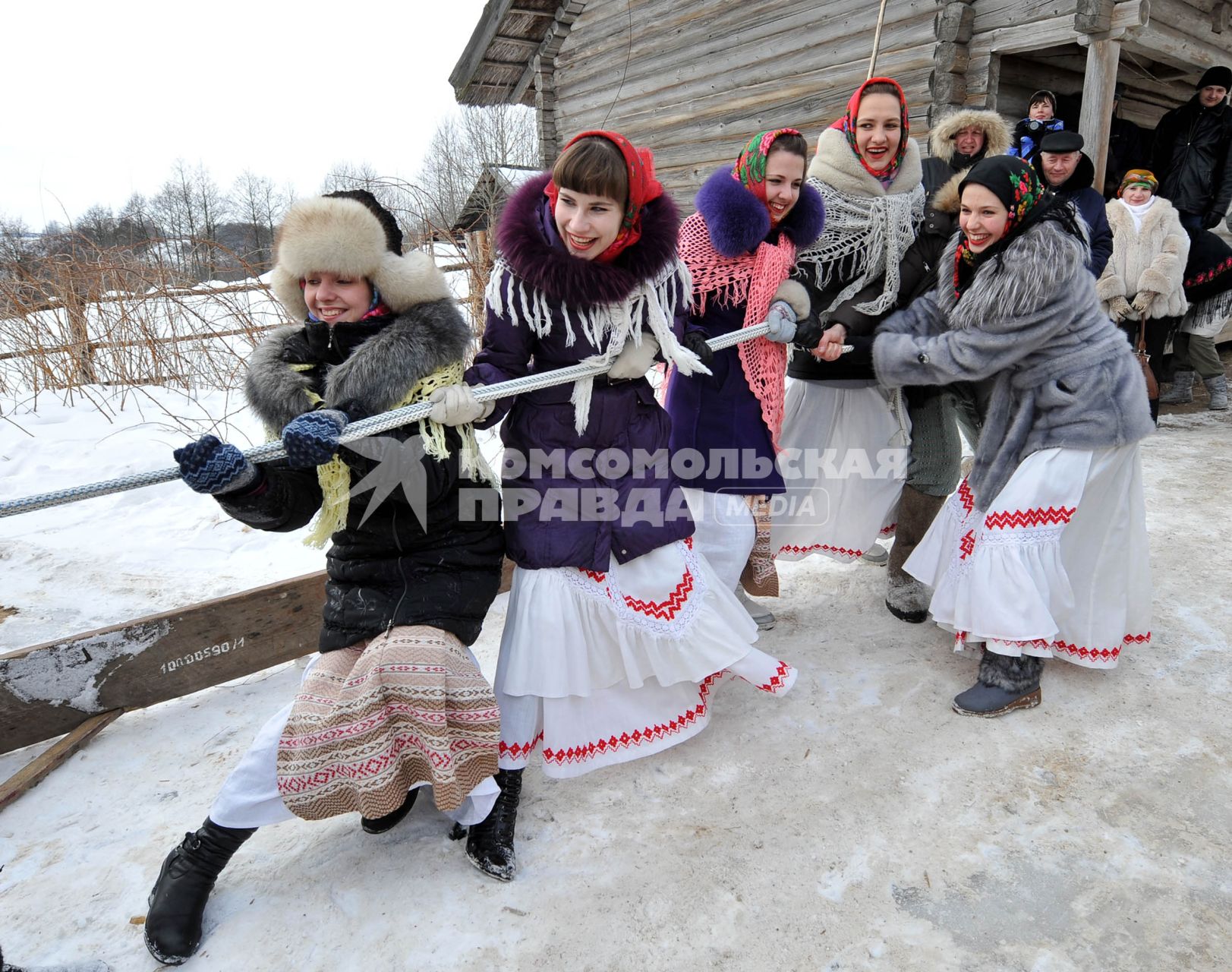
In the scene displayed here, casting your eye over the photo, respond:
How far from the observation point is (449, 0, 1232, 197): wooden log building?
5484 millimetres

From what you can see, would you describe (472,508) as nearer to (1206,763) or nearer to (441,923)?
(441,923)

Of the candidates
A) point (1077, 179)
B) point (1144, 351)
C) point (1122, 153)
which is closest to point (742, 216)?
point (1077, 179)

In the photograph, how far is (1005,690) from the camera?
2469 mm

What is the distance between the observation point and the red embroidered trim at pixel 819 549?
3.17 m

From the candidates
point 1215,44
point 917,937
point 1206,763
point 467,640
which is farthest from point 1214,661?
point 1215,44

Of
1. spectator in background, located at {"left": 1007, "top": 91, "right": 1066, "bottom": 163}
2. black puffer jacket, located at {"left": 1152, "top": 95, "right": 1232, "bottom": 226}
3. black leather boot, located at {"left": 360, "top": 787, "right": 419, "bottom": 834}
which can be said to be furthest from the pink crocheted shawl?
black puffer jacket, located at {"left": 1152, "top": 95, "right": 1232, "bottom": 226}

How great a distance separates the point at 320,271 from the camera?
178cm

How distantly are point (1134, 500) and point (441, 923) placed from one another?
8.00 feet

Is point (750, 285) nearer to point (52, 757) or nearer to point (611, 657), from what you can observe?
point (611, 657)

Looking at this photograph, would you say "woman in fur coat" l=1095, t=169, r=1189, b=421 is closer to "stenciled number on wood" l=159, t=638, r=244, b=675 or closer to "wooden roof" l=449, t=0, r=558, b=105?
"stenciled number on wood" l=159, t=638, r=244, b=675

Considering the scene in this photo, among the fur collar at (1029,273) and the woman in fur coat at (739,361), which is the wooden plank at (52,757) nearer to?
the woman in fur coat at (739,361)

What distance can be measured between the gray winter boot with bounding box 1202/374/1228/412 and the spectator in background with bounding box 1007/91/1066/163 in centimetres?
302

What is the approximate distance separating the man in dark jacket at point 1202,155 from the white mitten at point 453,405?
22.5 ft

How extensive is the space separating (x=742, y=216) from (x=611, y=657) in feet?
4.72
